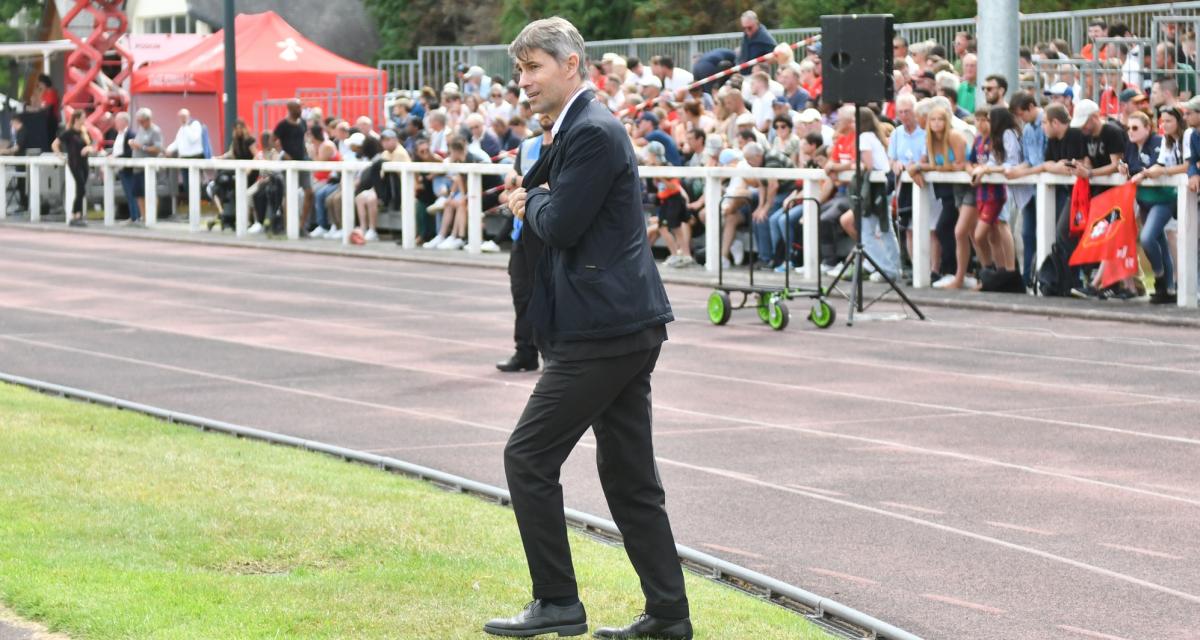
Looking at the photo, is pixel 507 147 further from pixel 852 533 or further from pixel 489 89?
pixel 852 533

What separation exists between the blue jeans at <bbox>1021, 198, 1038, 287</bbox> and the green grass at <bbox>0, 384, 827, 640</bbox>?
1054 centimetres

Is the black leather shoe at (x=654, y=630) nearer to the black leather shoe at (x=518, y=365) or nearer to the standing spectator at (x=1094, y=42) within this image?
the black leather shoe at (x=518, y=365)

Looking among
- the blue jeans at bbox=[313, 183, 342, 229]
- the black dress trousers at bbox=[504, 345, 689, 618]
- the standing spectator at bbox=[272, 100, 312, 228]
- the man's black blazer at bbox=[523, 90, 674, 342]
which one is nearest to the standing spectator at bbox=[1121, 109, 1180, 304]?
the black dress trousers at bbox=[504, 345, 689, 618]

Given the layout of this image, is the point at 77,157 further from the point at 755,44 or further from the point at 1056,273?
the point at 1056,273

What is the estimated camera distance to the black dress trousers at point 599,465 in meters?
6.18

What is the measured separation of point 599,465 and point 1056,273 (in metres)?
13.1

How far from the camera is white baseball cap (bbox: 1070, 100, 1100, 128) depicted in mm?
18281

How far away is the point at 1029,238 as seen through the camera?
764 inches

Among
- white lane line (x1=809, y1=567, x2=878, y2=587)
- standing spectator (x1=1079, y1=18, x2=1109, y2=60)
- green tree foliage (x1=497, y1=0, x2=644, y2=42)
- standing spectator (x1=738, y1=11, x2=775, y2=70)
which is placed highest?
green tree foliage (x1=497, y1=0, x2=644, y2=42)

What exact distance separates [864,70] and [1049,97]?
161 inches

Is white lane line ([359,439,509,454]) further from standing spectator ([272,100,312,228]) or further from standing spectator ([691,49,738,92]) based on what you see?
standing spectator ([272,100,312,228])

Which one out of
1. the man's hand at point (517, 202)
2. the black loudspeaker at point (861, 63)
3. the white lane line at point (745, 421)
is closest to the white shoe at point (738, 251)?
the black loudspeaker at point (861, 63)

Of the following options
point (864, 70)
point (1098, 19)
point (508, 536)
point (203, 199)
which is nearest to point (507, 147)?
point (1098, 19)

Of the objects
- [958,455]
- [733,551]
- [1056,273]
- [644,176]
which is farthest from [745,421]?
[644,176]
